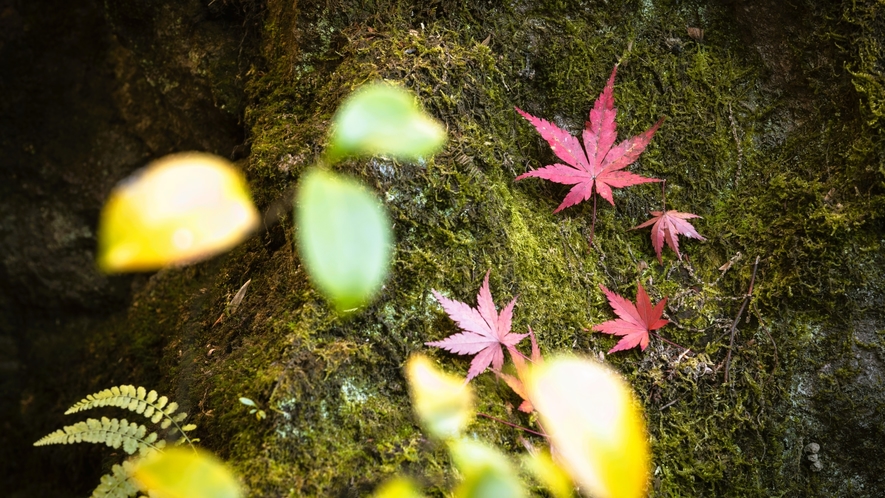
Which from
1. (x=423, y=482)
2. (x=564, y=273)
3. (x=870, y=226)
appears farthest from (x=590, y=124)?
(x=423, y=482)

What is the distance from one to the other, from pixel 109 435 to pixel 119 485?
0.54 feet

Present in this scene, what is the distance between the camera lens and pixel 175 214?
2.18m

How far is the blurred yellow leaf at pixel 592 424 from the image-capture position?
3.50ft

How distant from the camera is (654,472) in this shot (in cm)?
214

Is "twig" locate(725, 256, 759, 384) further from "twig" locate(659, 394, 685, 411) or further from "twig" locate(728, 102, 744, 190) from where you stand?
"twig" locate(728, 102, 744, 190)

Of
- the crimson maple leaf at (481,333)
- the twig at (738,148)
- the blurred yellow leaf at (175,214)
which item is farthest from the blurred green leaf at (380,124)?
the twig at (738,148)

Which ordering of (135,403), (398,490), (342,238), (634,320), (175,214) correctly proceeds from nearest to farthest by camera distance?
(342,238) < (398,490) < (135,403) < (175,214) < (634,320)

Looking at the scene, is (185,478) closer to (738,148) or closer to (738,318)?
(738,318)

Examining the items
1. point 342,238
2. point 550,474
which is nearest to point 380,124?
point 342,238

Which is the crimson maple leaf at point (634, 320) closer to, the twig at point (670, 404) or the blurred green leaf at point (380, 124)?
the twig at point (670, 404)

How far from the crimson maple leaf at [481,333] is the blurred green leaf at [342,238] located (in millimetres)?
1258

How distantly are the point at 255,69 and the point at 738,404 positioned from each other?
8.25ft

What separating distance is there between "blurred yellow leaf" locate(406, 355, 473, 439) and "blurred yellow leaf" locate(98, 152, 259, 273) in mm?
955

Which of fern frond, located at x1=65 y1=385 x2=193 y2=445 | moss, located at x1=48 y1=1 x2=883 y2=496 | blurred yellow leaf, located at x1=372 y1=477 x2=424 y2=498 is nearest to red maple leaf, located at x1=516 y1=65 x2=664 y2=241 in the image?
moss, located at x1=48 y1=1 x2=883 y2=496
